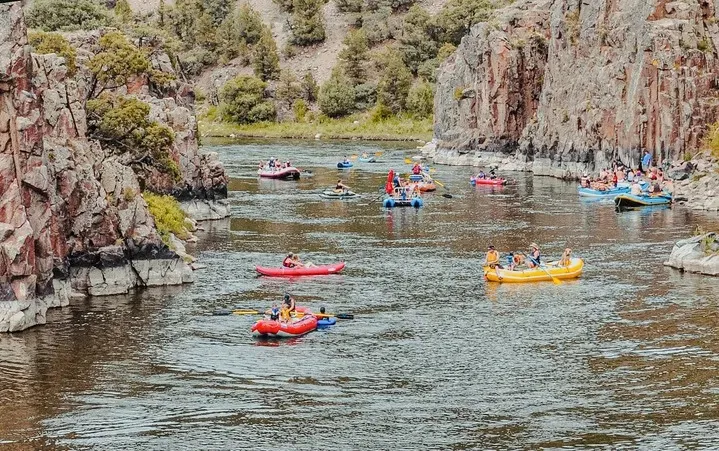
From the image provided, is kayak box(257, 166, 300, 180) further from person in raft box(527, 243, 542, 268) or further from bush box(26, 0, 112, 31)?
person in raft box(527, 243, 542, 268)

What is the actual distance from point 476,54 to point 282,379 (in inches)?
4632

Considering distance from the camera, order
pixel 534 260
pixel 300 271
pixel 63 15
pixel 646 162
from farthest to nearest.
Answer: pixel 63 15 < pixel 646 162 < pixel 300 271 < pixel 534 260

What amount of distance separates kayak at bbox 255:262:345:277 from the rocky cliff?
4736mm

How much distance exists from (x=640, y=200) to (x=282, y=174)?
44.3 metres

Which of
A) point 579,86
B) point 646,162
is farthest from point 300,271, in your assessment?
point 579,86

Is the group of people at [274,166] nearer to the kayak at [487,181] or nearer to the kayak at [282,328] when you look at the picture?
the kayak at [487,181]

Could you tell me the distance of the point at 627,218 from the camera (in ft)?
308

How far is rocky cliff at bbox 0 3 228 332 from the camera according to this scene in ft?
176

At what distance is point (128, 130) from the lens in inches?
3211

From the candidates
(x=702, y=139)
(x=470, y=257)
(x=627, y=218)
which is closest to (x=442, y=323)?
(x=470, y=257)

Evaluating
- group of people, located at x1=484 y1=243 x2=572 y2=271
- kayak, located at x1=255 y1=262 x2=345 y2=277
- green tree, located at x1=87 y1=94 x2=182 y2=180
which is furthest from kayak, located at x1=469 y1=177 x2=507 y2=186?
kayak, located at x1=255 y1=262 x2=345 y2=277

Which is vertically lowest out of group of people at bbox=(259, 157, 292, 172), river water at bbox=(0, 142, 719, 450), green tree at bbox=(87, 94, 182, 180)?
river water at bbox=(0, 142, 719, 450)

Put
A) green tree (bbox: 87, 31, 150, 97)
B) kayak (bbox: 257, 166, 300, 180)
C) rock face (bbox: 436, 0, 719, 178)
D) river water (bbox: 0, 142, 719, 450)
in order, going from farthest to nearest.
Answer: kayak (bbox: 257, 166, 300, 180)
rock face (bbox: 436, 0, 719, 178)
green tree (bbox: 87, 31, 150, 97)
river water (bbox: 0, 142, 719, 450)

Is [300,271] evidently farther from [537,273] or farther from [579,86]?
[579,86]
